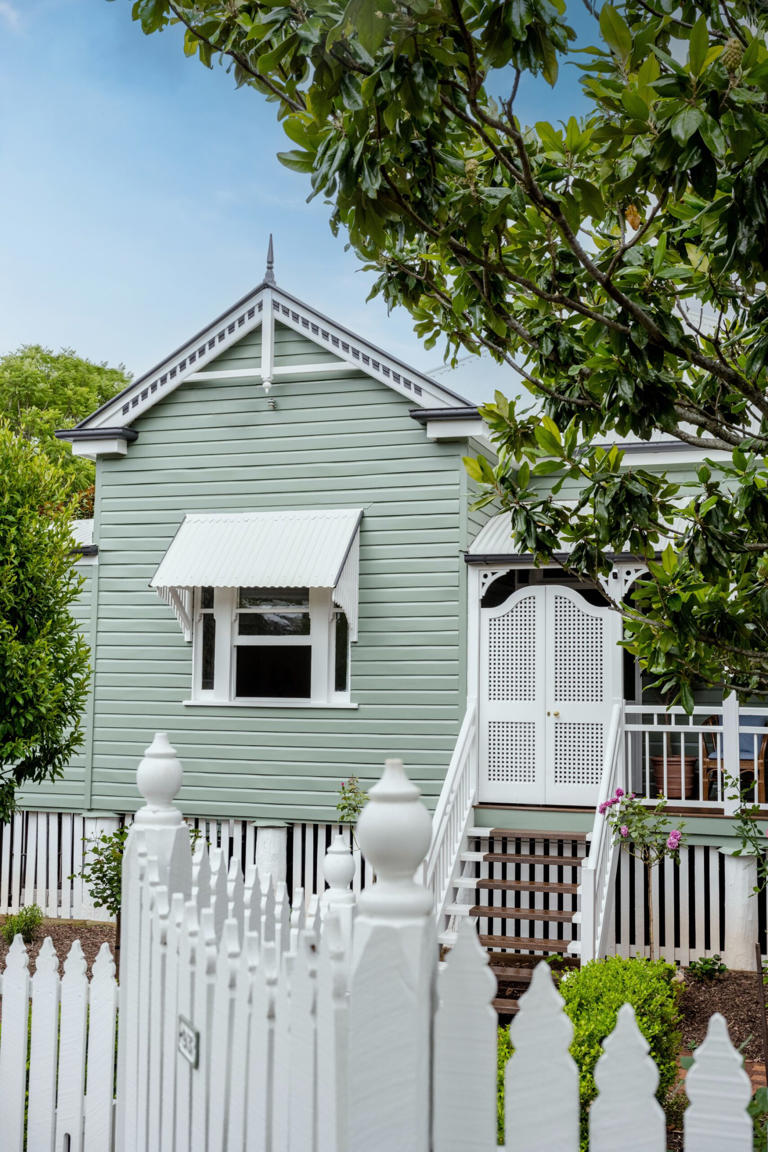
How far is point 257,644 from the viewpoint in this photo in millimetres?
12227

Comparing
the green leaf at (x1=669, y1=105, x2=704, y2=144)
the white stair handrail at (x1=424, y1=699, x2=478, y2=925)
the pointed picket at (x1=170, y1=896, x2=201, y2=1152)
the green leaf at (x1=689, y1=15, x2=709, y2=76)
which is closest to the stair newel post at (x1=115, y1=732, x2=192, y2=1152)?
the pointed picket at (x1=170, y1=896, x2=201, y2=1152)

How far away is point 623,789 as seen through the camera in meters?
9.70

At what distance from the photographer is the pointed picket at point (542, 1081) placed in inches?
73.0

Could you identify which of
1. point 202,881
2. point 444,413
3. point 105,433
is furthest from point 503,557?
point 202,881

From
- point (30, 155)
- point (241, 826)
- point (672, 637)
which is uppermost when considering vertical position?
point (30, 155)

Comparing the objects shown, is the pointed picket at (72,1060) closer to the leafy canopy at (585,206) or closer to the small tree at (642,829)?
the leafy canopy at (585,206)

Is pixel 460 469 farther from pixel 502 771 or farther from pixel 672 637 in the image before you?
pixel 672 637

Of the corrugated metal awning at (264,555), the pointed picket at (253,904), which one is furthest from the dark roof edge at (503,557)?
the pointed picket at (253,904)

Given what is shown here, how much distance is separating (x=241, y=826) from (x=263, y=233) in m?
49.3

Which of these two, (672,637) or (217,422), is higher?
(217,422)

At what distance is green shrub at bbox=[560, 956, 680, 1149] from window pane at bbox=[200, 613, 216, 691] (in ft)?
21.8

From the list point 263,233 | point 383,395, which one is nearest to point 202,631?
point 383,395

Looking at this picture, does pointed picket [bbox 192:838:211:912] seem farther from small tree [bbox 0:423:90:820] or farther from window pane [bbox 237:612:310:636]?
window pane [bbox 237:612:310:636]

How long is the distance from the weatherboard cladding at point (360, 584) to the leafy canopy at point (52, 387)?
20.9 m
